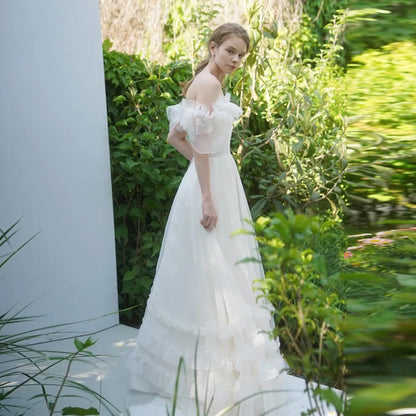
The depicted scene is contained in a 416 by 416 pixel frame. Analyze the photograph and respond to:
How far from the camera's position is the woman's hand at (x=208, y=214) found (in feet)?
7.66

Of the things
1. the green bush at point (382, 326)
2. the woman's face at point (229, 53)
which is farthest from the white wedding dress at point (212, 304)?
the green bush at point (382, 326)

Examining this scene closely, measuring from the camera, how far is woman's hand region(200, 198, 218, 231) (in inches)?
92.0

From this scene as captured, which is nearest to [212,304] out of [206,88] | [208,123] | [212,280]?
[212,280]

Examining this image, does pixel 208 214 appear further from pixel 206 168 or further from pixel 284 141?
pixel 284 141

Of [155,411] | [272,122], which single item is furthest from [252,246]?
[272,122]

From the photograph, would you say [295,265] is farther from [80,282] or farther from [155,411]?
[80,282]

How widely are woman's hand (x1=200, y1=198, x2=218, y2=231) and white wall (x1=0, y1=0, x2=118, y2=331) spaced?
1.12 m

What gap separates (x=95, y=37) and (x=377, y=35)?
2.46 metres

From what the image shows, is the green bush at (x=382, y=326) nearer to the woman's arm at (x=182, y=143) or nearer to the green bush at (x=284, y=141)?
the woman's arm at (x=182, y=143)

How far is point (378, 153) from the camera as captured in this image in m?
1.03

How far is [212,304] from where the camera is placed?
235 centimetres

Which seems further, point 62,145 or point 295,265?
point 62,145

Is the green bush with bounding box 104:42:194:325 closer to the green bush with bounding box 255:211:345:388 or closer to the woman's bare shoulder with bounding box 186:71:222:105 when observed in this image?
the woman's bare shoulder with bounding box 186:71:222:105

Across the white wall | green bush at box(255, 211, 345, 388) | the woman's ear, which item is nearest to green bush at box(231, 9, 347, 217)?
the white wall
